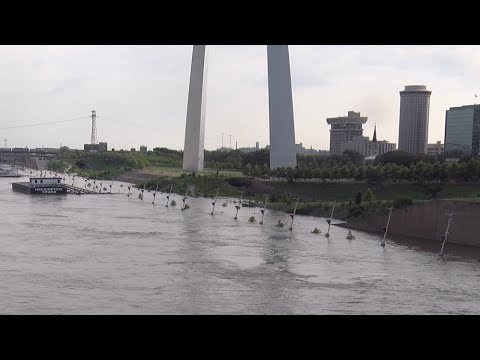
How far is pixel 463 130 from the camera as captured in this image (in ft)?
208

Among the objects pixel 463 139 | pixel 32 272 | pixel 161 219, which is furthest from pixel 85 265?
pixel 463 139

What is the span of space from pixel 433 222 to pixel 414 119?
81.5m

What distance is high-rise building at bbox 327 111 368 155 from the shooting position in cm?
10062

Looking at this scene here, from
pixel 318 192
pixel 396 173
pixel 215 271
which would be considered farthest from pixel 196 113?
pixel 215 271

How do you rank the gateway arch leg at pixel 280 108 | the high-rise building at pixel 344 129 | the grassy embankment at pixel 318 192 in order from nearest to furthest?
the grassy embankment at pixel 318 192 < the gateway arch leg at pixel 280 108 < the high-rise building at pixel 344 129

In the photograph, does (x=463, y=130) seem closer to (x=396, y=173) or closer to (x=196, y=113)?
(x=196, y=113)

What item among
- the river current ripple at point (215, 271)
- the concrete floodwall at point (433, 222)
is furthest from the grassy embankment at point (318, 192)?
the river current ripple at point (215, 271)

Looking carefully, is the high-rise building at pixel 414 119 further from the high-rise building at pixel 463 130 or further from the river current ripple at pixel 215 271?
the river current ripple at pixel 215 271

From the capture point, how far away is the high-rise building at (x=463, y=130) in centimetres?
6197

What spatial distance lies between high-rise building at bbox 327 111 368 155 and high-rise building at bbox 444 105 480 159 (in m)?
34.3

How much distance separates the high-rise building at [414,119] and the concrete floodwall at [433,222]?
77039 millimetres
